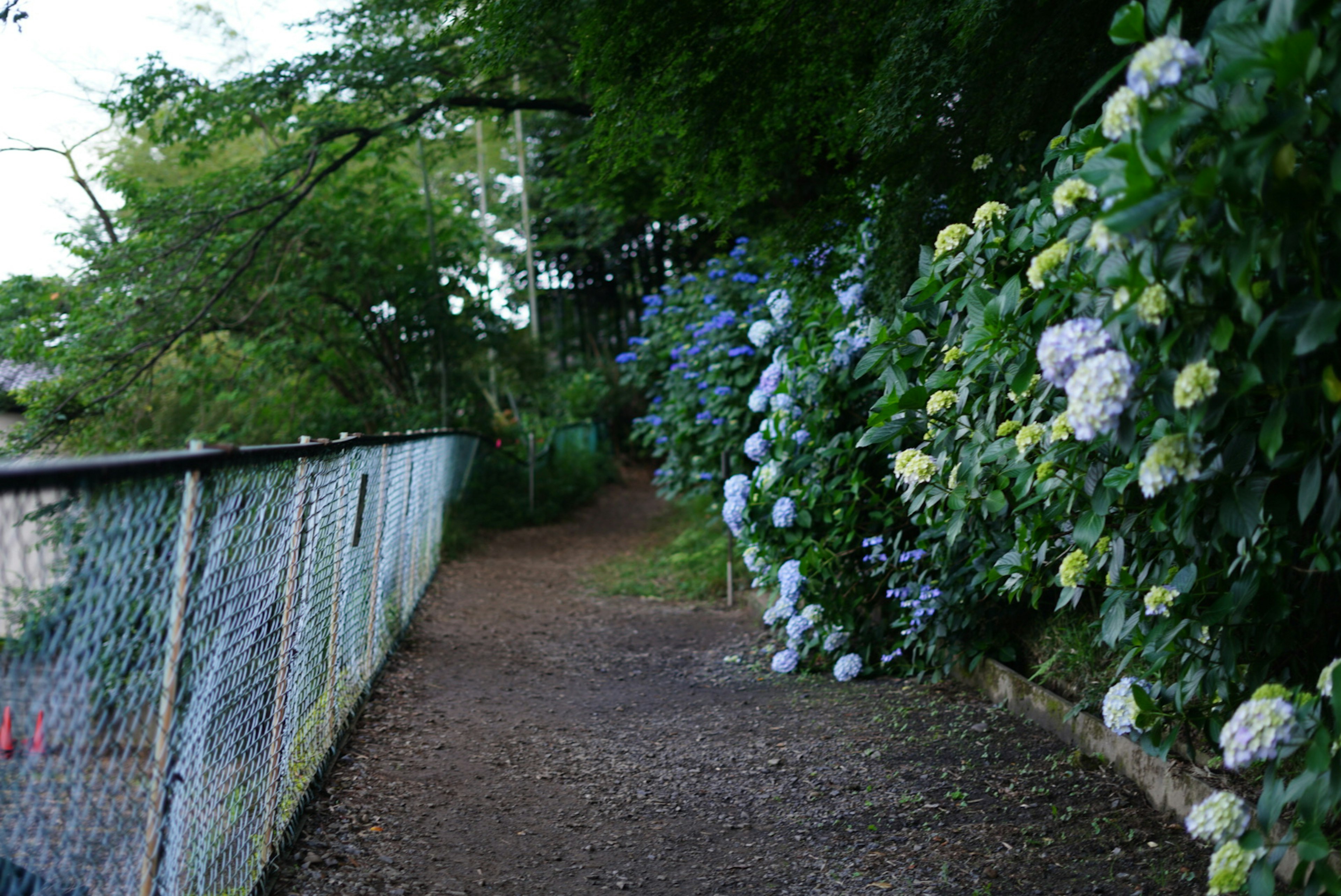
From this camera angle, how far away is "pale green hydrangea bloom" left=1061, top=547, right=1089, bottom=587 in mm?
2549

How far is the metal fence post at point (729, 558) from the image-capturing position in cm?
738

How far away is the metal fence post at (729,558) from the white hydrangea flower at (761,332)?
3.24ft

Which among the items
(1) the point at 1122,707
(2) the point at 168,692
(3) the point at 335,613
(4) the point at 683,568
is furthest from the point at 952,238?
(4) the point at 683,568

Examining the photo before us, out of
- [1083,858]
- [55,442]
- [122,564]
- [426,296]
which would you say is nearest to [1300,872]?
[1083,858]

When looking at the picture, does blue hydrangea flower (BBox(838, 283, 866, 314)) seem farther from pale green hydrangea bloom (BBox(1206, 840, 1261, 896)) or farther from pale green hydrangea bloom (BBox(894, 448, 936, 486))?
pale green hydrangea bloom (BBox(1206, 840, 1261, 896))

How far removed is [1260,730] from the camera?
5.73 feet

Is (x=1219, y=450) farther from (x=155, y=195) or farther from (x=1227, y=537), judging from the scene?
(x=155, y=195)

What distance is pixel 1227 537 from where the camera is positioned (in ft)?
7.28

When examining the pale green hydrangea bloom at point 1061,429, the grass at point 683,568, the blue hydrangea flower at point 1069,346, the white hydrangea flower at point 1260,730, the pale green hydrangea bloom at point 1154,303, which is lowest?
the grass at point 683,568

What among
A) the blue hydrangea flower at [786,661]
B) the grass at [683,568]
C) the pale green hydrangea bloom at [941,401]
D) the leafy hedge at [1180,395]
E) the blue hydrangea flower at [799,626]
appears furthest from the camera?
the grass at [683,568]

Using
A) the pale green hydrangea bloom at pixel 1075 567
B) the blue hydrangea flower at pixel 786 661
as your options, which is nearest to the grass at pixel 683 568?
the blue hydrangea flower at pixel 786 661

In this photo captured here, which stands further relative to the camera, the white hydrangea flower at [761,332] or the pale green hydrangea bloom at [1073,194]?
the white hydrangea flower at [761,332]

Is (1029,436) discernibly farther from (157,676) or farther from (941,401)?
(157,676)

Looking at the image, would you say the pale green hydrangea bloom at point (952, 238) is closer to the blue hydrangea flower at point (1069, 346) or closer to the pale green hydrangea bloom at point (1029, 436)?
the pale green hydrangea bloom at point (1029, 436)
